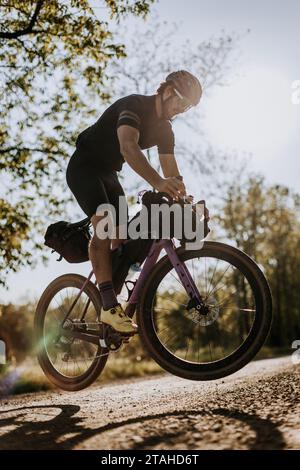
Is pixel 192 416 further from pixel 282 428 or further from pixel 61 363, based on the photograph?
pixel 61 363

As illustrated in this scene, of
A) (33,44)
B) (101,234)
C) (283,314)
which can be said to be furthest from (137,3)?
(283,314)

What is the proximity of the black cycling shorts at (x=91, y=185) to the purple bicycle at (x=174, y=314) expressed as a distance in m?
0.58

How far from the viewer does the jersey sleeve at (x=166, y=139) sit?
13.8 feet

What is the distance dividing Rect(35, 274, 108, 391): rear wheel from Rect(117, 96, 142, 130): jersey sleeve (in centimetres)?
156

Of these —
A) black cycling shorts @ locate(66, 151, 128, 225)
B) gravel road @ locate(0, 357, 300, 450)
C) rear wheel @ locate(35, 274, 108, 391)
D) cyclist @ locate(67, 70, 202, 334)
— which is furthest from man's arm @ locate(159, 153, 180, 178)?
gravel road @ locate(0, 357, 300, 450)

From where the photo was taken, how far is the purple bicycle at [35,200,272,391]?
11.9ft

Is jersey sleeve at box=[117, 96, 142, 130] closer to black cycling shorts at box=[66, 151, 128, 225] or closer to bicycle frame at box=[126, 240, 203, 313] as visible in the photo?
black cycling shorts at box=[66, 151, 128, 225]

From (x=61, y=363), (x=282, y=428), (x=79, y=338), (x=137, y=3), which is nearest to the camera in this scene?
(x=282, y=428)

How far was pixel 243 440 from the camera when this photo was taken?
225 centimetres

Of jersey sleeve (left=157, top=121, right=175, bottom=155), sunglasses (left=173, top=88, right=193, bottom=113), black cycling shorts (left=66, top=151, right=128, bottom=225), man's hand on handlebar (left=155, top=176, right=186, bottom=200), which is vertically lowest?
man's hand on handlebar (left=155, top=176, right=186, bottom=200)

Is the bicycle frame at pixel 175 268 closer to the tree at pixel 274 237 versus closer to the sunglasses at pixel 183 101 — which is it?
the sunglasses at pixel 183 101

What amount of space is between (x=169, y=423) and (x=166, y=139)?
95.7 inches

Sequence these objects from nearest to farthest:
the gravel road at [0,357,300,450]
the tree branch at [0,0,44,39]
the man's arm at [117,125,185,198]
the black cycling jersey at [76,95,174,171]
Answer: the gravel road at [0,357,300,450], the man's arm at [117,125,185,198], the black cycling jersey at [76,95,174,171], the tree branch at [0,0,44,39]

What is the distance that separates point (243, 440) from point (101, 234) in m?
2.15
